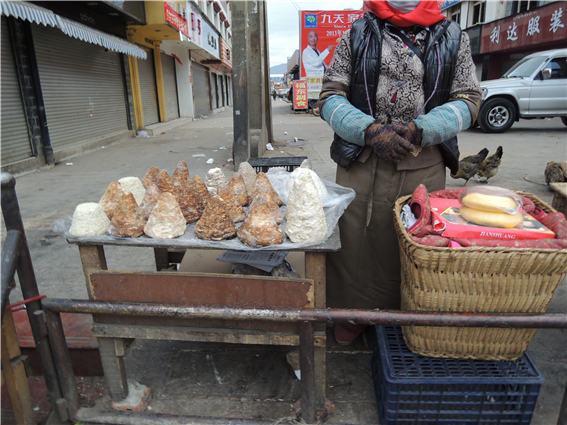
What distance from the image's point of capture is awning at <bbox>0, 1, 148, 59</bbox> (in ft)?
18.5

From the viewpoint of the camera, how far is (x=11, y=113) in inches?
265

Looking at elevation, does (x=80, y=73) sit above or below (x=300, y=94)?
above

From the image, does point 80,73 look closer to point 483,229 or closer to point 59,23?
point 59,23

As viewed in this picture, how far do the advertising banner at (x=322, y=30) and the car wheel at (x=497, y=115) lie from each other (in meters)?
6.79

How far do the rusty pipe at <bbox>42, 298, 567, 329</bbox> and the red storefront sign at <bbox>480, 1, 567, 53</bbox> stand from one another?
17.3 meters

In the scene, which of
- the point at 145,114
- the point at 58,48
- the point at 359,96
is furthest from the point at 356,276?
the point at 145,114

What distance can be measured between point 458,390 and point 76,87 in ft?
32.9

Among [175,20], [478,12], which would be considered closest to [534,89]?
[175,20]

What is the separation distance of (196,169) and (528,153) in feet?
21.9

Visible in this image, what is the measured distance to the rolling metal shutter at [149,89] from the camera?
1341cm

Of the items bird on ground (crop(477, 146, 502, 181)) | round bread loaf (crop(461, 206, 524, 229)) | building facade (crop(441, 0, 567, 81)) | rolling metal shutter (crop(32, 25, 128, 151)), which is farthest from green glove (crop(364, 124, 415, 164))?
building facade (crop(441, 0, 567, 81))

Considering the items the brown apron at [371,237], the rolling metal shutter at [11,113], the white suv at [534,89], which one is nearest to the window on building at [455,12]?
the white suv at [534,89]

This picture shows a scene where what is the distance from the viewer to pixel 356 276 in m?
2.19

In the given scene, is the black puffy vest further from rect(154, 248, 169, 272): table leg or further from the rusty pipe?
rect(154, 248, 169, 272): table leg
